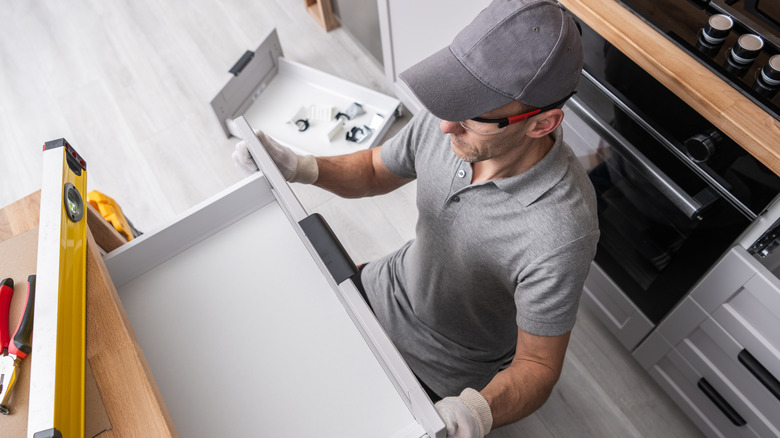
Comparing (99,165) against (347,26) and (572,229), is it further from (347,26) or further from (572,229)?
(572,229)

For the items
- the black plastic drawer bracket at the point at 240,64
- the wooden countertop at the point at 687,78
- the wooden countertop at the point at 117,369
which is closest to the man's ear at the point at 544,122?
the wooden countertop at the point at 687,78

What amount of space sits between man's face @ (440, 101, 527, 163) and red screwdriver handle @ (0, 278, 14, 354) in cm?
69

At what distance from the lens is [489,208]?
2.99ft

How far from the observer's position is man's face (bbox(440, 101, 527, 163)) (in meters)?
0.79

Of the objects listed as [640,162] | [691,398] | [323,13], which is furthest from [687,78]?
[323,13]

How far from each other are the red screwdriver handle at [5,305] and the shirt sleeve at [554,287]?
76 cm

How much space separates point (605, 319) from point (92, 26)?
8.48ft

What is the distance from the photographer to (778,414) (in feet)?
3.74

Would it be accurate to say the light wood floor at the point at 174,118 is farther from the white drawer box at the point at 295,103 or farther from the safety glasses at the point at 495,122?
the safety glasses at the point at 495,122

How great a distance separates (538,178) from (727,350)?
70 centimetres

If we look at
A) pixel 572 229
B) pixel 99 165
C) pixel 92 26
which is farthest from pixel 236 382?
pixel 92 26

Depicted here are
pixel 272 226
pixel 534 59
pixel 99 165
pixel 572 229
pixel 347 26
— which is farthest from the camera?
pixel 347 26

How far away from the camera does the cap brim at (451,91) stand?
76cm

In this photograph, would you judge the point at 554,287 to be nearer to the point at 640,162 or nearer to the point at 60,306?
the point at 640,162
